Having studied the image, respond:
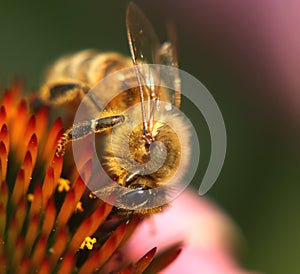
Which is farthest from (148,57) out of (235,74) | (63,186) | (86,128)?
(235,74)

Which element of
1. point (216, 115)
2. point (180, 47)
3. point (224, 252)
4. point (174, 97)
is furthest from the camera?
point (180, 47)

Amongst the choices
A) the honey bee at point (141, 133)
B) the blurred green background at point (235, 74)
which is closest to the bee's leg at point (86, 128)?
the honey bee at point (141, 133)

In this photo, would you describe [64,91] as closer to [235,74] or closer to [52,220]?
[52,220]

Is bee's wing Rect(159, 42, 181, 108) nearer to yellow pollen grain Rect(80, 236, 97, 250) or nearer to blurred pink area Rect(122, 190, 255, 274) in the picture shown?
yellow pollen grain Rect(80, 236, 97, 250)

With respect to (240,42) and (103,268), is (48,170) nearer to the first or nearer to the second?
(103,268)

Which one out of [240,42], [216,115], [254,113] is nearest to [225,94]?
[254,113]

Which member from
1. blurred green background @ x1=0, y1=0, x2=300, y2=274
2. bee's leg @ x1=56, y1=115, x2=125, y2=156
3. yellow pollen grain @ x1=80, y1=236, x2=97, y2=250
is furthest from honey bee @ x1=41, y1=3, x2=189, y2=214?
blurred green background @ x1=0, y1=0, x2=300, y2=274
